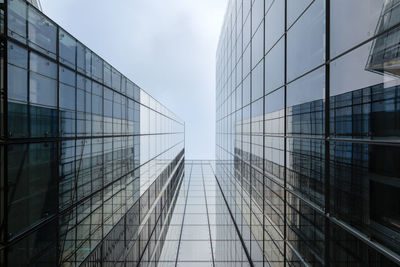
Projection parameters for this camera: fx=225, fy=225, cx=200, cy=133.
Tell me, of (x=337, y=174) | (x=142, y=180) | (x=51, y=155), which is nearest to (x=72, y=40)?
(x=51, y=155)

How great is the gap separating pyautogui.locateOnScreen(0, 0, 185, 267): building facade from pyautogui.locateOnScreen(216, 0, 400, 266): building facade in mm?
7842

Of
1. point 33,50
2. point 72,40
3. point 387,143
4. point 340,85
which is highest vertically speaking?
point 72,40

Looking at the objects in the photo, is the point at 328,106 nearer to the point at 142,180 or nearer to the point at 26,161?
the point at 26,161

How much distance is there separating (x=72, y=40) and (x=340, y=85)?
9132mm

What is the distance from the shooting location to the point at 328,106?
611 centimetres

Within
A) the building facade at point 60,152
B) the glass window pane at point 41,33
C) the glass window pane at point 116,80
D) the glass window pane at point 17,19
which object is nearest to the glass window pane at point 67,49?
the building facade at point 60,152

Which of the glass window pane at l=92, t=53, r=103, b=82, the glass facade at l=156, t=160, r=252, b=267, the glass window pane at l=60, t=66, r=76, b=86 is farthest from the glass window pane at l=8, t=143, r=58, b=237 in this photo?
the glass facade at l=156, t=160, r=252, b=267

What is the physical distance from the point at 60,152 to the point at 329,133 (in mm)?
8386

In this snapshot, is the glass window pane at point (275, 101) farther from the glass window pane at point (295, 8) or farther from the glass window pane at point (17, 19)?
the glass window pane at point (17, 19)

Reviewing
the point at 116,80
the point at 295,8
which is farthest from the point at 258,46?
the point at 116,80

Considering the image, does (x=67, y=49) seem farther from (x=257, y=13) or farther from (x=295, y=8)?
(x=257, y=13)

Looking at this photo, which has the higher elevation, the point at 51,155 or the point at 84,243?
the point at 51,155

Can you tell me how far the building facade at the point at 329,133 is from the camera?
4.14m

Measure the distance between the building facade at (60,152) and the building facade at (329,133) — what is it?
7.84 meters
